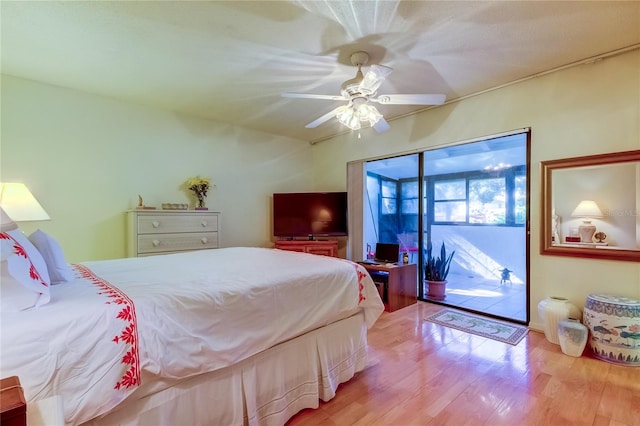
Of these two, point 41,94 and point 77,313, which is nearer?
point 77,313

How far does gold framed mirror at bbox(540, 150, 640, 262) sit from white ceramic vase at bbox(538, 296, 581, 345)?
46 centimetres

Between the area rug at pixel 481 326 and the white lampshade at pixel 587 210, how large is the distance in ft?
4.00

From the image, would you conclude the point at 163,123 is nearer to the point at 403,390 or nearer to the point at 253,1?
the point at 253,1

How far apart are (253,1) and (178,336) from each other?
195 centimetres

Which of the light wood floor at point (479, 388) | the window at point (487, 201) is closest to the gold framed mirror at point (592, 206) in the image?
the window at point (487, 201)

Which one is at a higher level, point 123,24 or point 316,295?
point 123,24

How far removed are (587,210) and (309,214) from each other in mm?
3199

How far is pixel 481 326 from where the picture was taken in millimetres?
2859

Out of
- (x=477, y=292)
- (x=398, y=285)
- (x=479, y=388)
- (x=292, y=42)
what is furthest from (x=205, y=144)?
(x=477, y=292)

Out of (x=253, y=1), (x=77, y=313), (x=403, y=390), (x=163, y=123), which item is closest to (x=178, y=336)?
(x=77, y=313)

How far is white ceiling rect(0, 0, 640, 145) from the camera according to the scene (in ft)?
6.06

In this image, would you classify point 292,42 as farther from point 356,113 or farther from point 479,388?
point 479,388

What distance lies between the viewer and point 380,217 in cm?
452

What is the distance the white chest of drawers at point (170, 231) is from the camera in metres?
3.03
